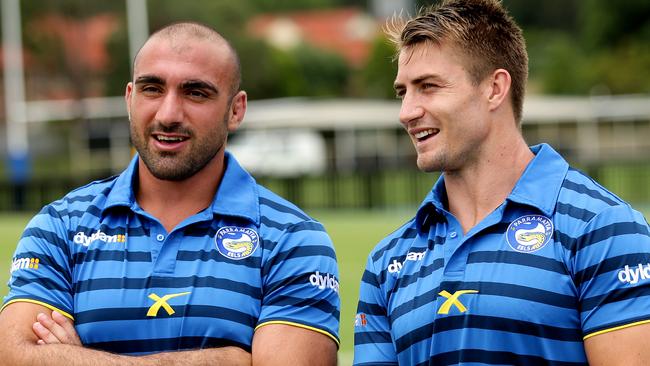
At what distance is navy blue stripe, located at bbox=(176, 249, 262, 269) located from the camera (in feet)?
13.9

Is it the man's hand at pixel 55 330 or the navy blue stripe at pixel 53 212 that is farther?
the navy blue stripe at pixel 53 212

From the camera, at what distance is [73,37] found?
184ft

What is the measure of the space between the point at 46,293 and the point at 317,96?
62.1 meters

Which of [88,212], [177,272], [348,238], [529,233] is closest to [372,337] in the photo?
[529,233]

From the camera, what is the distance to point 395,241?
13.2 feet

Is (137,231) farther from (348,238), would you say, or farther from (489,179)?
(348,238)

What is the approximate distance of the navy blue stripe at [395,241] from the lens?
401 cm

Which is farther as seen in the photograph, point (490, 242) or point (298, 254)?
point (298, 254)

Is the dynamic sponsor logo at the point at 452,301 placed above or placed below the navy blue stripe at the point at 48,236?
below

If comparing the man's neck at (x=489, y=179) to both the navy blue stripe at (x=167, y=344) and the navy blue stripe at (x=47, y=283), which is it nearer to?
the navy blue stripe at (x=167, y=344)

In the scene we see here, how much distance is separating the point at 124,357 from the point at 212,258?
1.53ft

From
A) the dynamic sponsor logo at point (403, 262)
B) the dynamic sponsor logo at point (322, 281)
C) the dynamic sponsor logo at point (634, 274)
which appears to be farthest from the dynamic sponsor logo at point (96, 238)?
the dynamic sponsor logo at point (634, 274)

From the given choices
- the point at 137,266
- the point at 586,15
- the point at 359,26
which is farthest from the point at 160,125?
the point at 359,26

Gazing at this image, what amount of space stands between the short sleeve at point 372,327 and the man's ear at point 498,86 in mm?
672
